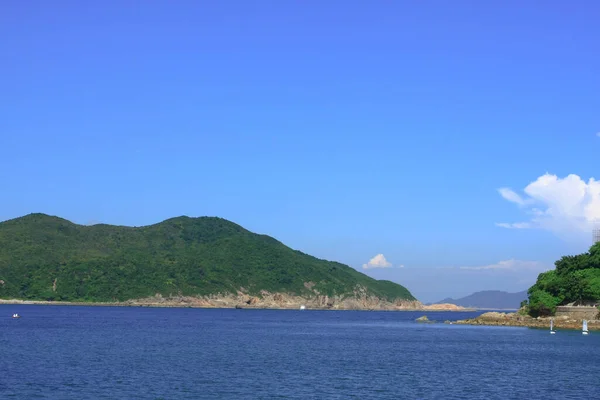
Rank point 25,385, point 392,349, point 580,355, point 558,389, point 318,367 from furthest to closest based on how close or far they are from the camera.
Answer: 1. point 392,349
2. point 580,355
3. point 318,367
4. point 558,389
5. point 25,385

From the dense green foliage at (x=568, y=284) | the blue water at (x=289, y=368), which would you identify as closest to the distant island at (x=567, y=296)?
the dense green foliage at (x=568, y=284)

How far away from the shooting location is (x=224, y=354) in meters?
93.5

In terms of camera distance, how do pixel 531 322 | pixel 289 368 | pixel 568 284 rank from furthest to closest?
pixel 531 322, pixel 568 284, pixel 289 368

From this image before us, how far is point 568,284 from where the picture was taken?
517 ft

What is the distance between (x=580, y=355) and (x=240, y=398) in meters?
60.7

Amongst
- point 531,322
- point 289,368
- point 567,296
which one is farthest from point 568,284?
point 289,368

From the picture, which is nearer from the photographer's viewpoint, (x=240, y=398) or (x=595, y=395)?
(x=240, y=398)

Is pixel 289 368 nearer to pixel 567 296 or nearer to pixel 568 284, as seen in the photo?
pixel 568 284

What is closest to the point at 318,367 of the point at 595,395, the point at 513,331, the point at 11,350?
the point at 595,395

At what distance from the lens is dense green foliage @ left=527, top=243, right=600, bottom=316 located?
506ft

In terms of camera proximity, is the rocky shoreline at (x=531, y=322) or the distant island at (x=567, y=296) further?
the distant island at (x=567, y=296)

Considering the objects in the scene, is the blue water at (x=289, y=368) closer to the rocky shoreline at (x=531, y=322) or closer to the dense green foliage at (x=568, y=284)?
the rocky shoreline at (x=531, y=322)

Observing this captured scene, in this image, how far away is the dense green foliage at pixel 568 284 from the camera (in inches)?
6073

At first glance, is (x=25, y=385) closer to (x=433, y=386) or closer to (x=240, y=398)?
(x=240, y=398)
